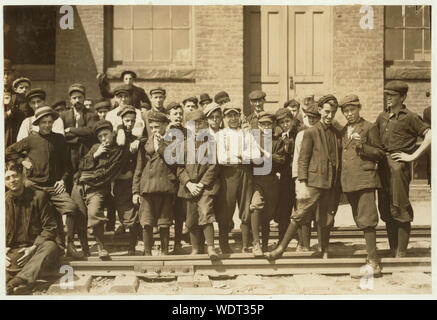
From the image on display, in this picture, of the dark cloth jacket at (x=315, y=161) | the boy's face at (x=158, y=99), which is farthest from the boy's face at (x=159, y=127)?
the dark cloth jacket at (x=315, y=161)

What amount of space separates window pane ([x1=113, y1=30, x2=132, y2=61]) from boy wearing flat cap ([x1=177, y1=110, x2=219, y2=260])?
10.0ft

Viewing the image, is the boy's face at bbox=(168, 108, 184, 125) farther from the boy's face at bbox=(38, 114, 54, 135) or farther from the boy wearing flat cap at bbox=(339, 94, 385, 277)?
the boy wearing flat cap at bbox=(339, 94, 385, 277)

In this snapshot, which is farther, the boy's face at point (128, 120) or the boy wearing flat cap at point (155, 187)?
the boy's face at point (128, 120)

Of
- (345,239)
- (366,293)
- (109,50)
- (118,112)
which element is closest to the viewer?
(366,293)

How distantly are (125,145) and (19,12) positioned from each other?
306cm

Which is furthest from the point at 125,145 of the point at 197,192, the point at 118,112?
the point at 197,192

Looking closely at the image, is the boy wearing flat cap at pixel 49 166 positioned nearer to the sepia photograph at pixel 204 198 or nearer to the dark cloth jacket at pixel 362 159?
the sepia photograph at pixel 204 198

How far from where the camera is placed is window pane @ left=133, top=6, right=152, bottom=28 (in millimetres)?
9609

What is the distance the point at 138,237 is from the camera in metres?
7.80

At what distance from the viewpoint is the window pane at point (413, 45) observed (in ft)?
32.3

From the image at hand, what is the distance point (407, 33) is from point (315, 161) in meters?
3.80

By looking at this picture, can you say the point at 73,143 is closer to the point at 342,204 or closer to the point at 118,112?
the point at 118,112

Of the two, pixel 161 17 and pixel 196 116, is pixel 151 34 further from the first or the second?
pixel 196 116

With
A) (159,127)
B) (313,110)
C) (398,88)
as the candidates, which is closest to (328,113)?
(313,110)
